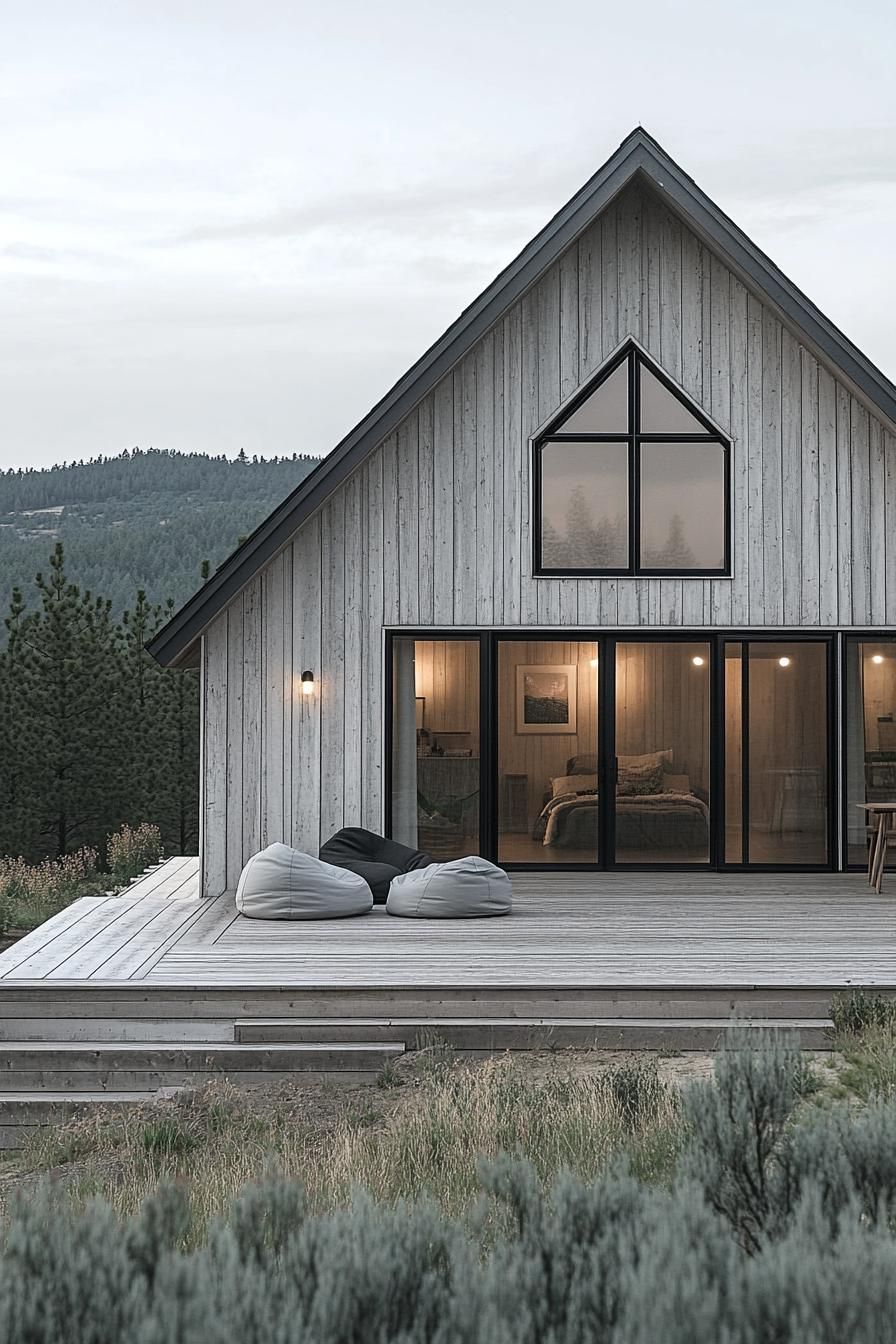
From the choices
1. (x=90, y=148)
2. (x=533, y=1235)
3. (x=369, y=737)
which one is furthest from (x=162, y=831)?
(x=533, y=1235)

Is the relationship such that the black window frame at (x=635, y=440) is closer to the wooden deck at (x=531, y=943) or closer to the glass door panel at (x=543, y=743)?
the glass door panel at (x=543, y=743)

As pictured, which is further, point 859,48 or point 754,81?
point 754,81

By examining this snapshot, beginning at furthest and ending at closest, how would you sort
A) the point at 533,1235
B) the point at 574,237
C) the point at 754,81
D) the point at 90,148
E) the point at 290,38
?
the point at 90,148
the point at 754,81
the point at 290,38
the point at 574,237
the point at 533,1235

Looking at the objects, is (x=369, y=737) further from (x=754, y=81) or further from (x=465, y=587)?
(x=754, y=81)

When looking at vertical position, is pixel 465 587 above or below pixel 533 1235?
above

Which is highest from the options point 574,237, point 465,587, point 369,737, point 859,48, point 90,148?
point 90,148

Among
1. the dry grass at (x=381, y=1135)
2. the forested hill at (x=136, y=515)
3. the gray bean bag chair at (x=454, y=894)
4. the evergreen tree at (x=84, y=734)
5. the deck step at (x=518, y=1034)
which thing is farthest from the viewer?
the forested hill at (x=136, y=515)

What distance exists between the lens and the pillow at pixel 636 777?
1138cm

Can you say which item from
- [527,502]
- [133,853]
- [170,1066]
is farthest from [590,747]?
[133,853]

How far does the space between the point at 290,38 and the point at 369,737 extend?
11484mm

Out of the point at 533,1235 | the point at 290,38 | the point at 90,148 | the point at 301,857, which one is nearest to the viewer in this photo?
the point at 533,1235

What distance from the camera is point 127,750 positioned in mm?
25109

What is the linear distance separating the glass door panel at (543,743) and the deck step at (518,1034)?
14.2 feet

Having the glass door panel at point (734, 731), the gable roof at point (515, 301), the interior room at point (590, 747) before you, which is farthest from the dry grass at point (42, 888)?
the glass door panel at point (734, 731)
